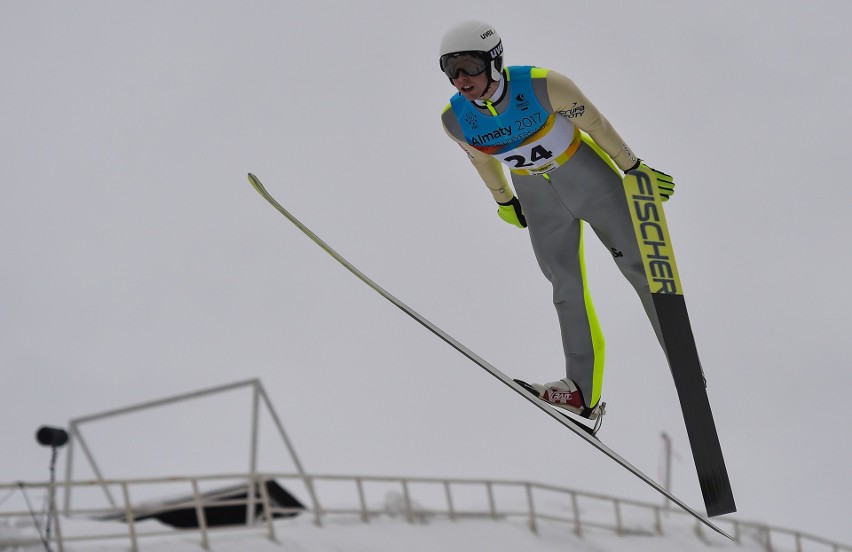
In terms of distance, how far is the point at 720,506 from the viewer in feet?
21.0

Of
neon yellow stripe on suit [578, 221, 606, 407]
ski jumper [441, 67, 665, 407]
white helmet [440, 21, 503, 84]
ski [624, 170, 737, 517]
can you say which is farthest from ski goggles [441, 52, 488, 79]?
neon yellow stripe on suit [578, 221, 606, 407]

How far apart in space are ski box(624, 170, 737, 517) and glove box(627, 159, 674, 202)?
24mm

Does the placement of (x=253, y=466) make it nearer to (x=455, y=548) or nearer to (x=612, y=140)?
(x=455, y=548)

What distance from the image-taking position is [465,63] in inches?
242

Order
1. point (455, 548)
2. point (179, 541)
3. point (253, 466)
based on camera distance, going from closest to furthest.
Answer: point (179, 541) < point (253, 466) < point (455, 548)

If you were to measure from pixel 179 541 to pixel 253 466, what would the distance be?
217cm

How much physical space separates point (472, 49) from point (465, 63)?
88 mm

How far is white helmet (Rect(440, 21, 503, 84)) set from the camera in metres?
6.12

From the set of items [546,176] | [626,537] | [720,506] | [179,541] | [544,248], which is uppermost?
Answer: [546,176]

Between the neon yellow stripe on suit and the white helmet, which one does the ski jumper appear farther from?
the white helmet

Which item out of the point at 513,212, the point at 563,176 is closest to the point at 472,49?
the point at 563,176

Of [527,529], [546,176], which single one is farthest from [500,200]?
[527,529]

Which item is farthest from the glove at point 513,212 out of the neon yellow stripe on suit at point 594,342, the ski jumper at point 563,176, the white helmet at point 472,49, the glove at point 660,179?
the white helmet at point 472,49

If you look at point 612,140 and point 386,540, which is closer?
point 612,140
